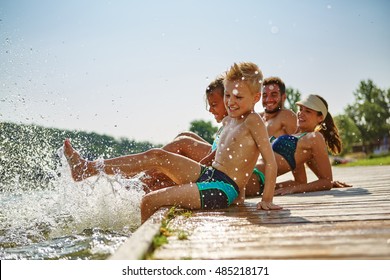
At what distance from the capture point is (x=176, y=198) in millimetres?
3271

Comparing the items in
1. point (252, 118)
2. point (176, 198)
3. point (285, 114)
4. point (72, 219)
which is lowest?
point (72, 219)

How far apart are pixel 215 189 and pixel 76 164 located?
1319 mm

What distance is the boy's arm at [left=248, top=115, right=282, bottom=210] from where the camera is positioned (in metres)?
3.17

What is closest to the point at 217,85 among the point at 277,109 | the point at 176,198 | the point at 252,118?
the point at 252,118

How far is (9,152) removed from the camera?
25.7 ft

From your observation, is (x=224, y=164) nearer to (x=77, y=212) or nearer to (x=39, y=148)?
(x=77, y=212)

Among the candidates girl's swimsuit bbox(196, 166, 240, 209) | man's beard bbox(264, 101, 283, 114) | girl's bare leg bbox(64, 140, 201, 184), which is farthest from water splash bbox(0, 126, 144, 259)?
man's beard bbox(264, 101, 283, 114)

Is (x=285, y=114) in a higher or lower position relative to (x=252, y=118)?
higher

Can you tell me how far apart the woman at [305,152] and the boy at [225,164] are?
1262 mm

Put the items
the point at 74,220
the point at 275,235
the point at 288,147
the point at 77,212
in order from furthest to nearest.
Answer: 1. the point at 288,147
2. the point at 77,212
3. the point at 74,220
4. the point at 275,235

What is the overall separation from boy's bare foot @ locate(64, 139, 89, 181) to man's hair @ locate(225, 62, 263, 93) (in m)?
1.53

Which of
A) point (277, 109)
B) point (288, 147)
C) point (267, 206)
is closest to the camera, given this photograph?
point (267, 206)

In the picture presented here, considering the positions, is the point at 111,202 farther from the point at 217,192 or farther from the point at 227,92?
the point at 227,92

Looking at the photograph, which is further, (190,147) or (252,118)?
(190,147)
